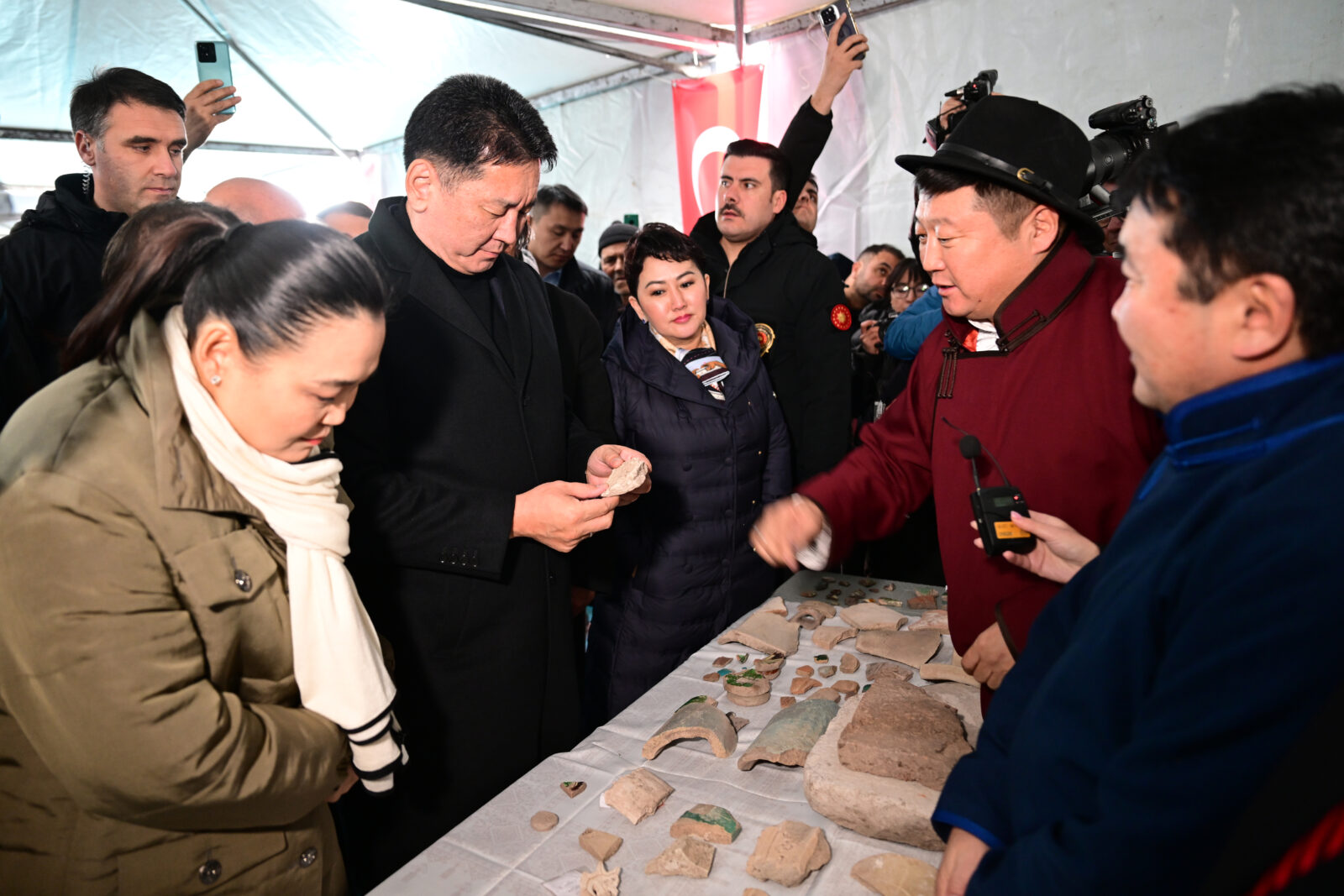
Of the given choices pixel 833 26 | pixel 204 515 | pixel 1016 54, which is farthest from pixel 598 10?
pixel 204 515

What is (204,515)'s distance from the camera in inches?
47.7

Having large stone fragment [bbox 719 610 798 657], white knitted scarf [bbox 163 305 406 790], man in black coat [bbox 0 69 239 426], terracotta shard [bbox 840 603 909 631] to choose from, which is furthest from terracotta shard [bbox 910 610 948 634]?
man in black coat [bbox 0 69 239 426]

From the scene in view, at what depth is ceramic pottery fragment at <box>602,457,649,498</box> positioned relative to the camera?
1.92 metres

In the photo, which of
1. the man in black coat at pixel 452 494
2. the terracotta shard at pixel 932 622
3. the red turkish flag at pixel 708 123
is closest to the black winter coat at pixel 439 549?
the man in black coat at pixel 452 494

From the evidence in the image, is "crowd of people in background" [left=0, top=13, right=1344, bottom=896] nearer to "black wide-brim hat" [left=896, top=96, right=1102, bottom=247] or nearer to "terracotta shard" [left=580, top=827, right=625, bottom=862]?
"black wide-brim hat" [left=896, top=96, right=1102, bottom=247]

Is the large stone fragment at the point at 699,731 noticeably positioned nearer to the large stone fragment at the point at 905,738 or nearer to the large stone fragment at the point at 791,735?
the large stone fragment at the point at 791,735

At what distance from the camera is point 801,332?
337cm

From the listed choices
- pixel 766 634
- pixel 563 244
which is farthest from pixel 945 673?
pixel 563 244

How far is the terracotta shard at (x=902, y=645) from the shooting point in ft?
7.11

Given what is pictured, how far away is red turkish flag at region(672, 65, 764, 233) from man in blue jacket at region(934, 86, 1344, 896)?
507 centimetres

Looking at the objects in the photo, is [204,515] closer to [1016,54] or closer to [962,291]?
[962,291]

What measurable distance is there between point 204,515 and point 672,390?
68.2 inches

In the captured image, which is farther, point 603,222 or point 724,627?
point 603,222

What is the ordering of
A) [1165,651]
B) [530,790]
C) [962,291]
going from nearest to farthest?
[1165,651] → [530,790] → [962,291]
